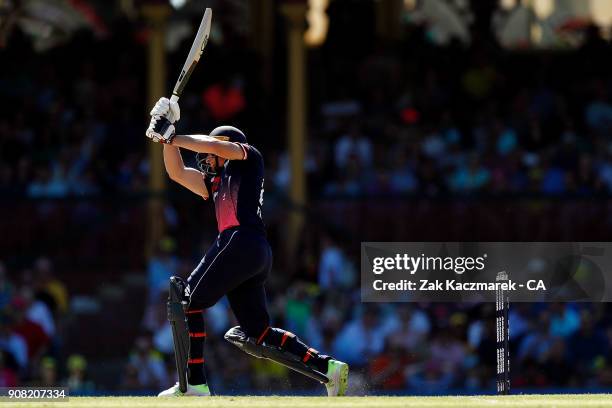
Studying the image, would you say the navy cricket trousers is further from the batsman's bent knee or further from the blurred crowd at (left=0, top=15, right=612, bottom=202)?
the blurred crowd at (left=0, top=15, right=612, bottom=202)

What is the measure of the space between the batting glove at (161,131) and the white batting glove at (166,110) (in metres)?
0.03

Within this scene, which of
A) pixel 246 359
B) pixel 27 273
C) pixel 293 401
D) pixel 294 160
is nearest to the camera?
pixel 293 401

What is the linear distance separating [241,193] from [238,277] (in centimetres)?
53

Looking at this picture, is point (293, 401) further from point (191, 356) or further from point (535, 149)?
point (535, 149)

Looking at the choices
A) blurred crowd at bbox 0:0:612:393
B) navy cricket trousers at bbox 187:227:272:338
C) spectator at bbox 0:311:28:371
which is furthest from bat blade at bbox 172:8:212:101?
spectator at bbox 0:311:28:371

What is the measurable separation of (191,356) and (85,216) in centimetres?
684

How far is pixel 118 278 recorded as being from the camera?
16641 mm

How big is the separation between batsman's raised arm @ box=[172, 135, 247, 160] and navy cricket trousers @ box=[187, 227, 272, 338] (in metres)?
0.49

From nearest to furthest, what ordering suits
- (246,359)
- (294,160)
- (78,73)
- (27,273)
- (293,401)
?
(293,401), (246,359), (27,273), (294,160), (78,73)

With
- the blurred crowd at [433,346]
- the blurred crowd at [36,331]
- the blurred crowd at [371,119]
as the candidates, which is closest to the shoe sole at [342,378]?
the blurred crowd at [433,346]

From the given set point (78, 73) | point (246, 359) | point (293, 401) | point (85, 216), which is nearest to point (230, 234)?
point (293, 401)

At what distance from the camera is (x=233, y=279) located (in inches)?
375

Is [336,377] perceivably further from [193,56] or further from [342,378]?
[193,56]

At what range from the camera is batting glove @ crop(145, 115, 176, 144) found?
9.42 m
